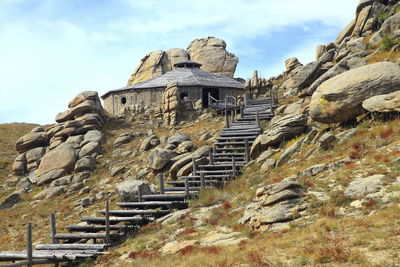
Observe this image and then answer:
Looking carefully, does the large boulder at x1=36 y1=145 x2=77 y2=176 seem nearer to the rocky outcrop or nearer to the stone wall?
the stone wall

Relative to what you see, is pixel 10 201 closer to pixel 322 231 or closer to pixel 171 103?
pixel 171 103

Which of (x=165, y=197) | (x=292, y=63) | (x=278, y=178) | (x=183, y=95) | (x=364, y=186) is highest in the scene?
(x=292, y=63)

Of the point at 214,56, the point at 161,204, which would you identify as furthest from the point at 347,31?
the point at 214,56

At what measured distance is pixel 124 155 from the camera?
Answer: 103 ft

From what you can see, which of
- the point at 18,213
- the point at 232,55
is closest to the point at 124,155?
the point at 18,213

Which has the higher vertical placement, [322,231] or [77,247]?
[322,231]

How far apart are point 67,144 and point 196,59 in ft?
136

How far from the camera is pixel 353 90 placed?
17.9 meters

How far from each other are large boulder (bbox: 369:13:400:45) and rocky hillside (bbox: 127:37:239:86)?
3907 centimetres

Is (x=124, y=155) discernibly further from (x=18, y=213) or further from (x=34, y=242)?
(x=34, y=242)

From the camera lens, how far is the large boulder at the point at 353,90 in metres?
17.5

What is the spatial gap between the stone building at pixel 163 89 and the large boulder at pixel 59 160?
11.9 meters

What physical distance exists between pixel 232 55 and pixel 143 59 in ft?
54.7

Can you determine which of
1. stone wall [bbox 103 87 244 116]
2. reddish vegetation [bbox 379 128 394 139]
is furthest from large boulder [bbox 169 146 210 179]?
stone wall [bbox 103 87 244 116]
